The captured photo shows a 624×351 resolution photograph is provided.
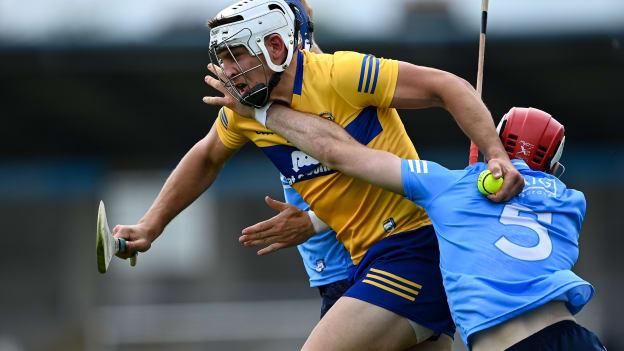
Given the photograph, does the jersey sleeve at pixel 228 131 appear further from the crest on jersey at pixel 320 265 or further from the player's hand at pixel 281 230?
the crest on jersey at pixel 320 265

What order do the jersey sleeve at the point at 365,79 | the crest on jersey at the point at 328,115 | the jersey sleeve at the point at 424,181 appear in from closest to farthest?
the jersey sleeve at the point at 424,181
the jersey sleeve at the point at 365,79
the crest on jersey at the point at 328,115

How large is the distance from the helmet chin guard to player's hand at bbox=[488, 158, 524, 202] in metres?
1.00

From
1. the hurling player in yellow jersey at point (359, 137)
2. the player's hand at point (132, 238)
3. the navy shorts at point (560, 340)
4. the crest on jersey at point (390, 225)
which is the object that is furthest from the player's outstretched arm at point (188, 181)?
the navy shorts at point (560, 340)

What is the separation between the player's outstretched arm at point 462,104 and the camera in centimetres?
448

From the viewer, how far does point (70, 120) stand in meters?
15.0

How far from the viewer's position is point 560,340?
14.0 feet

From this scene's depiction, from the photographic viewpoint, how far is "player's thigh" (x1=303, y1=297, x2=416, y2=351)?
470 cm

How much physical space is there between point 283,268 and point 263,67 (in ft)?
35.4

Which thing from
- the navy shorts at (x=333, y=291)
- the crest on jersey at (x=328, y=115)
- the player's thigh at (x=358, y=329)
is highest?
the crest on jersey at (x=328, y=115)

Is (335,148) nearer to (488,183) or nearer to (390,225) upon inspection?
(390,225)

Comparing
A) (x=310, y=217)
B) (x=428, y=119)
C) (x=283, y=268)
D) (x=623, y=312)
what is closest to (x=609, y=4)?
(x=428, y=119)

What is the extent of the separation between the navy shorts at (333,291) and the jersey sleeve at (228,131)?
2.77ft

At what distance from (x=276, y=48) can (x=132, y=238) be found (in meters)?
1.13

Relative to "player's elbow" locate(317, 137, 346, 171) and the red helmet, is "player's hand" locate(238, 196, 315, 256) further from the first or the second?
the red helmet
